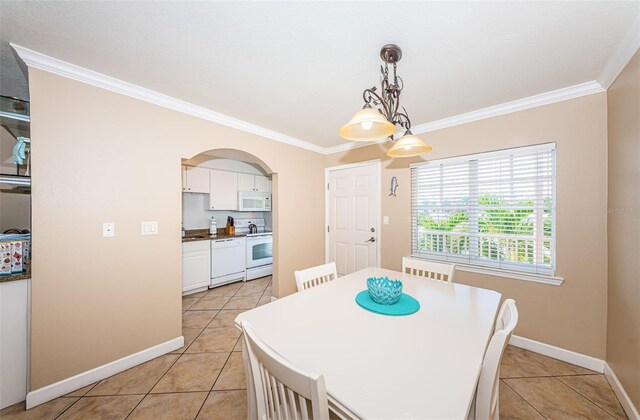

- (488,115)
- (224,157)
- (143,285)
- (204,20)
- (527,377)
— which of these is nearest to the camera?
(204,20)

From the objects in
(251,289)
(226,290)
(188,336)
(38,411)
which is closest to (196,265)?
(226,290)

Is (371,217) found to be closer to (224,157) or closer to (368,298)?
(368,298)

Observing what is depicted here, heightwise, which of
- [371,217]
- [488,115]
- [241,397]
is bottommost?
[241,397]

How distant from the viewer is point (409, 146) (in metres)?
1.53

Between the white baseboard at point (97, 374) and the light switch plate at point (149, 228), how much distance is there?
1032 mm

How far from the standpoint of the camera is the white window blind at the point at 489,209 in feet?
7.02

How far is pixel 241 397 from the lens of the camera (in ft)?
5.48

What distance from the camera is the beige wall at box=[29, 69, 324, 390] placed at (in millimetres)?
1618

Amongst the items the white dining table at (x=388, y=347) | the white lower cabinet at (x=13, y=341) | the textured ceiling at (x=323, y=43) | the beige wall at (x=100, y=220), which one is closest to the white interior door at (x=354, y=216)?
the textured ceiling at (x=323, y=43)

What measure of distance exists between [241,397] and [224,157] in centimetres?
367

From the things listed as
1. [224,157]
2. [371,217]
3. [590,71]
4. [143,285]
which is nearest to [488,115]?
[590,71]

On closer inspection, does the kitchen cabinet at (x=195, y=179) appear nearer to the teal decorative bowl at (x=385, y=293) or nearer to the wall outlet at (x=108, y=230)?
the wall outlet at (x=108, y=230)

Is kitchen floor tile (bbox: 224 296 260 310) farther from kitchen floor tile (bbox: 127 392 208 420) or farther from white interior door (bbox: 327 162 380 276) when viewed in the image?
kitchen floor tile (bbox: 127 392 208 420)

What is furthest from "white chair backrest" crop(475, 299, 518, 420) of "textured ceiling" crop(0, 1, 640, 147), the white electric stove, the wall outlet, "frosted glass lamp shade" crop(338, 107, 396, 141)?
the white electric stove
